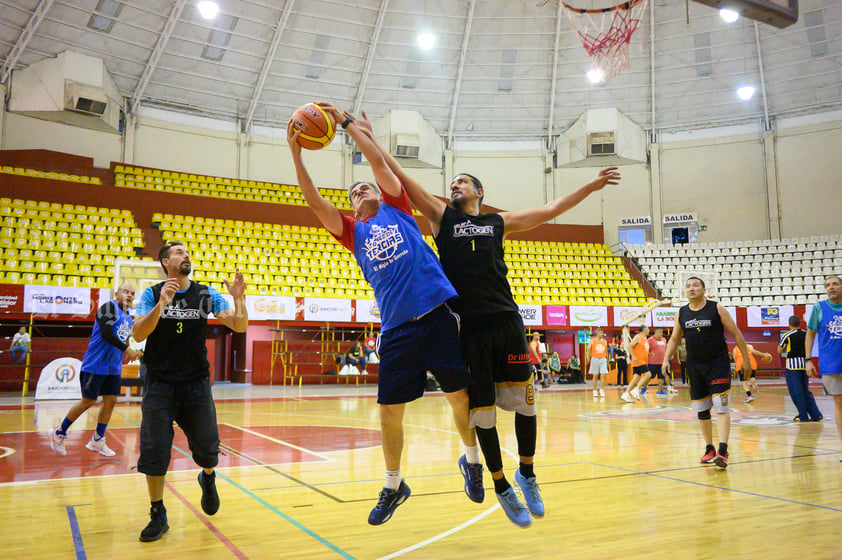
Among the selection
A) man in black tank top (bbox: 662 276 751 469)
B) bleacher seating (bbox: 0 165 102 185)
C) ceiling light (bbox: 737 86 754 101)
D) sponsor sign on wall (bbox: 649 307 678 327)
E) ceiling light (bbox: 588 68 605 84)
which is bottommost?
man in black tank top (bbox: 662 276 751 469)

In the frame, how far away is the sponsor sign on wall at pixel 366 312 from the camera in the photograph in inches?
767

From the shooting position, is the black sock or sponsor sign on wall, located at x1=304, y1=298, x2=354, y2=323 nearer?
the black sock

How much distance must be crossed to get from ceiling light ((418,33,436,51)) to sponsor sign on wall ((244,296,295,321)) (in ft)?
40.4

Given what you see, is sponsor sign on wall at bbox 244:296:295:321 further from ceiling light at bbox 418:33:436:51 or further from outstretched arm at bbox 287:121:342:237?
outstretched arm at bbox 287:121:342:237

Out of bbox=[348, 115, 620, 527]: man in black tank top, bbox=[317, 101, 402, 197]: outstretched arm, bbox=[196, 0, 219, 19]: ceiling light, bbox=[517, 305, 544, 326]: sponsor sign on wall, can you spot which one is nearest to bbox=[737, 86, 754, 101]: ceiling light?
bbox=[517, 305, 544, 326]: sponsor sign on wall

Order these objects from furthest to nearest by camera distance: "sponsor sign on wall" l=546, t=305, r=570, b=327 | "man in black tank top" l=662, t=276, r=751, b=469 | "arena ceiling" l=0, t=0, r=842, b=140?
"arena ceiling" l=0, t=0, r=842, b=140 < "sponsor sign on wall" l=546, t=305, r=570, b=327 < "man in black tank top" l=662, t=276, r=751, b=469

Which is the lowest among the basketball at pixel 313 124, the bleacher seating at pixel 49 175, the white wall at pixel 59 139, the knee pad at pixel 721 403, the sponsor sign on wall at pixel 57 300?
the knee pad at pixel 721 403

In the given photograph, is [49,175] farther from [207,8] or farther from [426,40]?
[426,40]

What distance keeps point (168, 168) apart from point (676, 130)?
23360 millimetres

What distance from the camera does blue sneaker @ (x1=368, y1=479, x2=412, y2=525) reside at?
348 centimetres

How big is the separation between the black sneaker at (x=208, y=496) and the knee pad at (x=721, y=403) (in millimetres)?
4938

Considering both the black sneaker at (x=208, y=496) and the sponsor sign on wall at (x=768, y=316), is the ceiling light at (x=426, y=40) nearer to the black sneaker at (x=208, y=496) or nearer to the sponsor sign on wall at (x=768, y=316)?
the sponsor sign on wall at (x=768, y=316)

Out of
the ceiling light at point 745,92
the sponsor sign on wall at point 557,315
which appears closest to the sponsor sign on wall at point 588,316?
the sponsor sign on wall at point 557,315

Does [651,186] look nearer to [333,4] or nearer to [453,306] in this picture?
[333,4]
